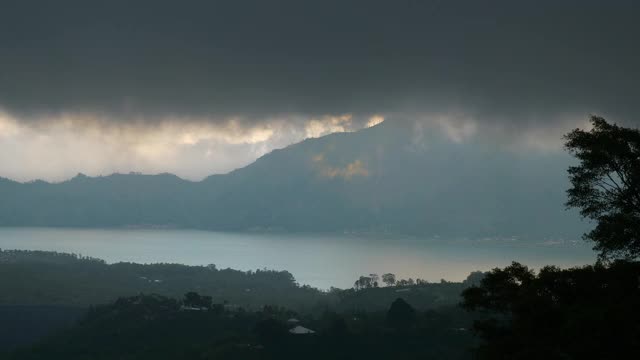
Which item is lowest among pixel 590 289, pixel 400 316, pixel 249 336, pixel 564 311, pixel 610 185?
pixel 249 336

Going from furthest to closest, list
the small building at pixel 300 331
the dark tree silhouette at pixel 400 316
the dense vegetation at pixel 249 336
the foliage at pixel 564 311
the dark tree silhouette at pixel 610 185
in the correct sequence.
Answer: the dark tree silhouette at pixel 400 316
the small building at pixel 300 331
the dense vegetation at pixel 249 336
the dark tree silhouette at pixel 610 185
the foliage at pixel 564 311

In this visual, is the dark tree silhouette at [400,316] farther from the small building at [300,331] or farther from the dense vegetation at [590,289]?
the dense vegetation at [590,289]

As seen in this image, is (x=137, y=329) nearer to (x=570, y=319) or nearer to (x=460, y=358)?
(x=460, y=358)

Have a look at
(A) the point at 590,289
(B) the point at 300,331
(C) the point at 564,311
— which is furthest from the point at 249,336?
(C) the point at 564,311

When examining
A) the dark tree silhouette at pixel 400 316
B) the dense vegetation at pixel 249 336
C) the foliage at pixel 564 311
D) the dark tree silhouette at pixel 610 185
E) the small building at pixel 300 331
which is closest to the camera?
the foliage at pixel 564 311

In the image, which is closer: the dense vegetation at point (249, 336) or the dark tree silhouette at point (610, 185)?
the dark tree silhouette at point (610, 185)

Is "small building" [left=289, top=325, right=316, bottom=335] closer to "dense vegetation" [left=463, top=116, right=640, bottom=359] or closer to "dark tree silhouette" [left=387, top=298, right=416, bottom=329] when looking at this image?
"dark tree silhouette" [left=387, top=298, right=416, bottom=329]

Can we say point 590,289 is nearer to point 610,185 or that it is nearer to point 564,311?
point 564,311

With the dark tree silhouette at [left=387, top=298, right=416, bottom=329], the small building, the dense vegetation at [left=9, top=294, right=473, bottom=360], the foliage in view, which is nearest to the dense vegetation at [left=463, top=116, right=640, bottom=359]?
the foliage

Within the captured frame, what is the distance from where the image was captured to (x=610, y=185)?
32.8 m

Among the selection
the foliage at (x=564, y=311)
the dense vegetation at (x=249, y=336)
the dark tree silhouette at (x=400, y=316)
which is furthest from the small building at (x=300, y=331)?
the foliage at (x=564, y=311)

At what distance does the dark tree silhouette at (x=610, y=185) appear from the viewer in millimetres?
31234

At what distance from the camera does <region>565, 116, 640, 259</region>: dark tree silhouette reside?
3123 cm

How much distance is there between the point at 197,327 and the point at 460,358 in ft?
170
